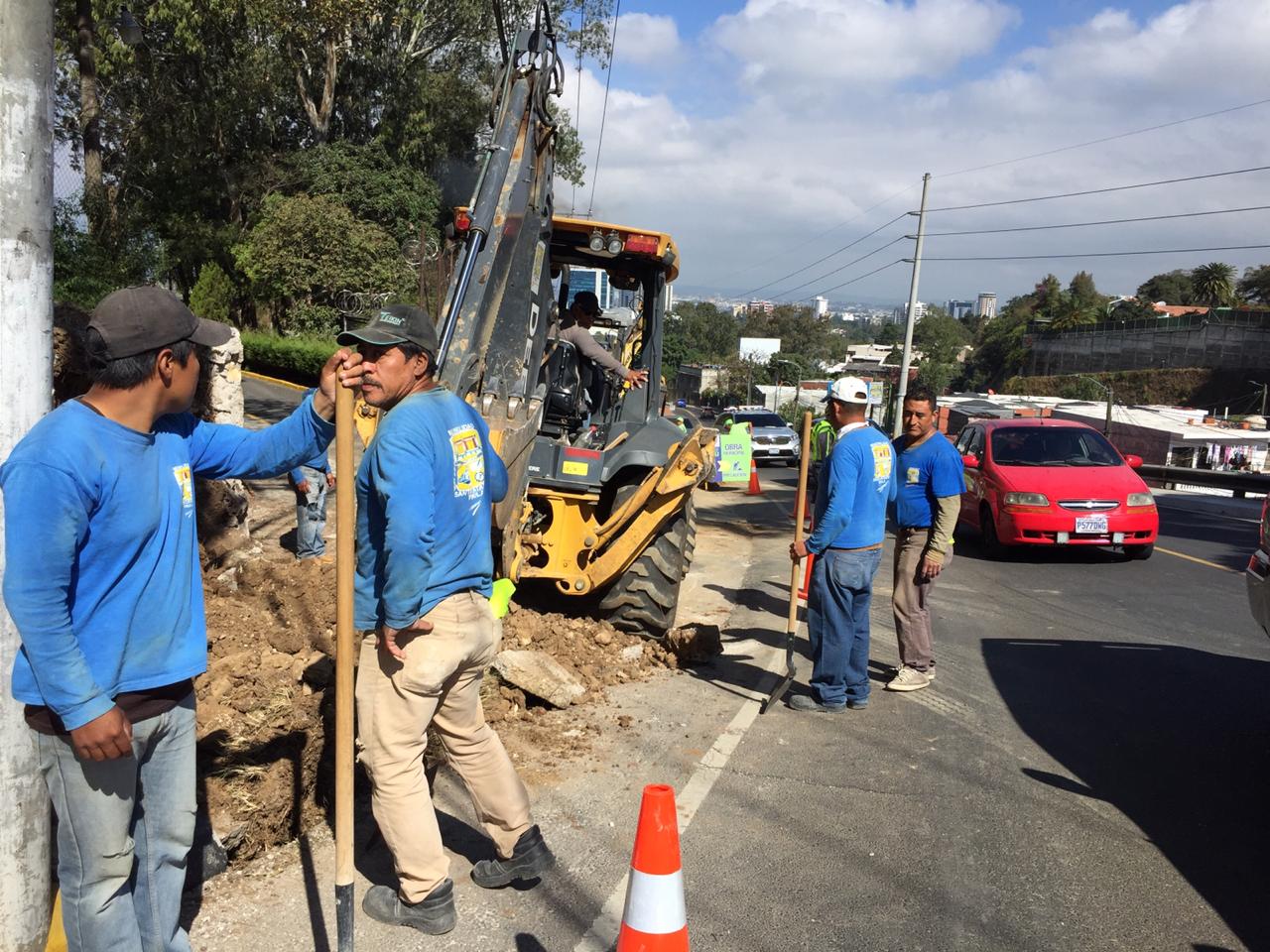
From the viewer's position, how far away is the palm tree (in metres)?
82.6

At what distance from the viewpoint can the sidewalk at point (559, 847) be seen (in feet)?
11.2

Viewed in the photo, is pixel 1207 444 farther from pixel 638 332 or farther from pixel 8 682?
pixel 8 682

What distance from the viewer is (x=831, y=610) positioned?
584 centimetres

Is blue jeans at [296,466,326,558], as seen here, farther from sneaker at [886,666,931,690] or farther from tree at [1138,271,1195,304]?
tree at [1138,271,1195,304]

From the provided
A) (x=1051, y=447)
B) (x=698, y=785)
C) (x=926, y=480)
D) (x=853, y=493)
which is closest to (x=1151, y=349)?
(x=1051, y=447)

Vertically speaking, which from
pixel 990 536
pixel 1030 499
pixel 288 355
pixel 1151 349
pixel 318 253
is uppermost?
pixel 1151 349

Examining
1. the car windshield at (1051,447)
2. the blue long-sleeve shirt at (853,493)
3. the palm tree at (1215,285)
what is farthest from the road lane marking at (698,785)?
the palm tree at (1215,285)

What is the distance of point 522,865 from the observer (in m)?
3.70

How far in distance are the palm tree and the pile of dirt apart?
89.6 m

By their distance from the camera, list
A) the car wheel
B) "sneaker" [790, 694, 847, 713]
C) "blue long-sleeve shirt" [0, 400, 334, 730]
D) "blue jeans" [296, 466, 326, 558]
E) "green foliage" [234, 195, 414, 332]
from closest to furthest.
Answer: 1. "blue long-sleeve shirt" [0, 400, 334, 730]
2. "sneaker" [790, 694, 847, 713]
3. "blue jeans" [296, 466, 326, 558]
4. the car wheel
5. "green foliage" [234, 195, 414, 332]

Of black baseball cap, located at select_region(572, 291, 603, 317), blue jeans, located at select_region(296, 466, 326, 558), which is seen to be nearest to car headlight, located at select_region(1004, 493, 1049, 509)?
black baseball cap, located at select_region(572, 291, 603, 317)

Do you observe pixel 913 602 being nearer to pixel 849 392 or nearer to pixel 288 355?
pixel 849 392

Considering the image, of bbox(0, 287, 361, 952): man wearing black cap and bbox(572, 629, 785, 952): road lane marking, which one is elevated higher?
bbox(0, 287, 361, 952): man wearing black cap

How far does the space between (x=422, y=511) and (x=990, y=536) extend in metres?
9.97
